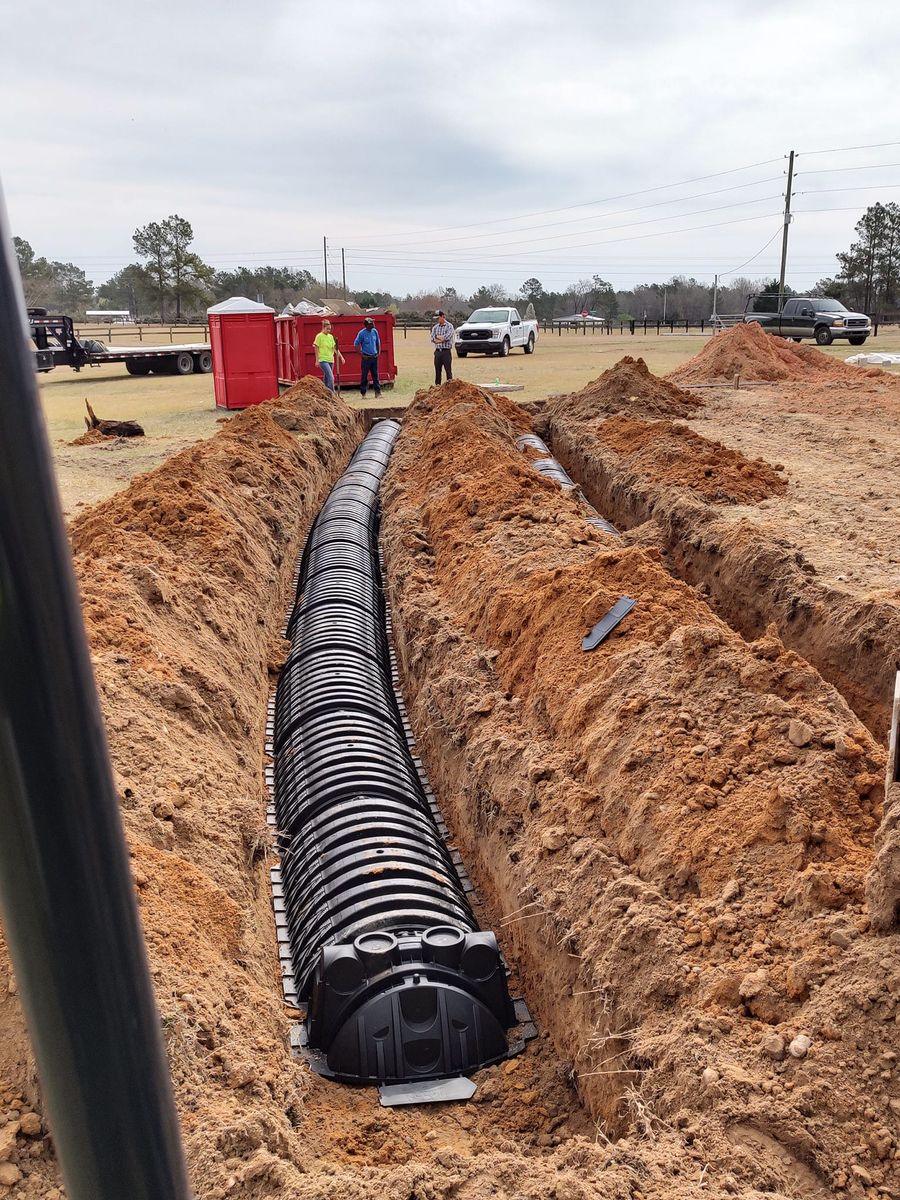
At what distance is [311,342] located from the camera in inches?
838

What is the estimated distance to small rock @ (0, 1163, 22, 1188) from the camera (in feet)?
8.11

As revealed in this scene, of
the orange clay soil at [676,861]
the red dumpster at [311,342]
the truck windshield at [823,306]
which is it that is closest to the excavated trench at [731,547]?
the orange clay soil at [676,861]

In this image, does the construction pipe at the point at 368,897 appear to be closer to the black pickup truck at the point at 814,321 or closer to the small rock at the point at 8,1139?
the small rock at the point at 8,1139

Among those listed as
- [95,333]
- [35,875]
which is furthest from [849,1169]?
[95,333]

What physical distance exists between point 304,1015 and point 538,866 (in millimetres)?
1337

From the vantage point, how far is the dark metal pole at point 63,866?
0.83 metres

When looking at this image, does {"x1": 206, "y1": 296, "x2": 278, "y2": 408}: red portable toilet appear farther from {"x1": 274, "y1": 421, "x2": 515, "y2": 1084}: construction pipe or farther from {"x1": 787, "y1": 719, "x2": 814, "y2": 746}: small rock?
{"x1": 787, "y1": 719, "x2": 814, "y2": 746}: small rock

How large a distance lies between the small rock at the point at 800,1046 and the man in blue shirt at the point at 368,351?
1836 centimetres

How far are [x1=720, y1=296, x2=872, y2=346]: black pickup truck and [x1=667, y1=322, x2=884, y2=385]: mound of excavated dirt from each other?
260 inches

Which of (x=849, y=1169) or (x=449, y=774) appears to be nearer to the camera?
(x=849, y=1169)

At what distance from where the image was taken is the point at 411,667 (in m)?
7.78

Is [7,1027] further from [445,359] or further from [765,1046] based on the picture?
[445,359]

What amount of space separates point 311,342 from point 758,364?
10571 mm

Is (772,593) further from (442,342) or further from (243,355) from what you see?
(243,355)
